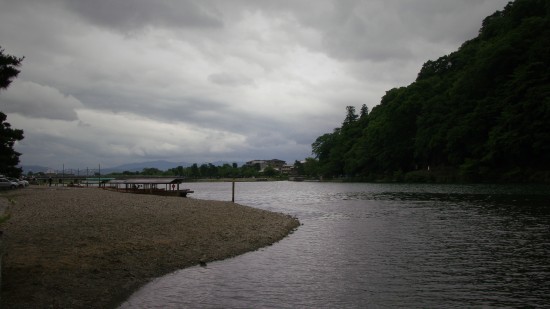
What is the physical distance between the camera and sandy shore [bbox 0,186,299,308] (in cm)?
1210

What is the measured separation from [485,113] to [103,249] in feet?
278

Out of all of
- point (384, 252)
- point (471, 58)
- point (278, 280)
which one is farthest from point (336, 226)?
point (471, 58)

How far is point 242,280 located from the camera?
51.6ft

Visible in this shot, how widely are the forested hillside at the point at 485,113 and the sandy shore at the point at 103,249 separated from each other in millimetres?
61481

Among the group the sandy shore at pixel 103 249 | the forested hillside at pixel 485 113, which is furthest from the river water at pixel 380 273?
the forested hillside at pixel 485 113

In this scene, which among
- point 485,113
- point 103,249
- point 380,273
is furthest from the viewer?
point 485,113

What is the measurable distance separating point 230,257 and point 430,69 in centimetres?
12853

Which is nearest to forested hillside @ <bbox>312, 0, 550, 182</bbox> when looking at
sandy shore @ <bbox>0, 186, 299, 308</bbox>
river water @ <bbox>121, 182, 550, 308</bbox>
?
river water @ <bbox>121, 182, 550, 308</bbox>

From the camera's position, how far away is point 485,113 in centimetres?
8388

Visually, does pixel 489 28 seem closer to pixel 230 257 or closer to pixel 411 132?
pixel 411 132

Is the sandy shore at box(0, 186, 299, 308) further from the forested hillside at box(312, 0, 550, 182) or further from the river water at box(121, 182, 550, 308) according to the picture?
the forested hillside at box(312, 0, 550, 182)

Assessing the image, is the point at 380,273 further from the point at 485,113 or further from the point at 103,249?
the point at 485,113

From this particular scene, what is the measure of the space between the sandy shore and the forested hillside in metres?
61.5

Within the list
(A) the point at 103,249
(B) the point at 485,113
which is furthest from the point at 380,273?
(B) the point at 485,113
